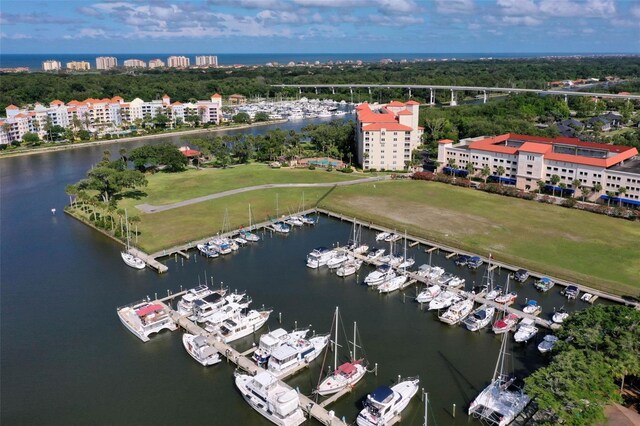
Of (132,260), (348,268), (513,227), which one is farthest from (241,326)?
(513,227)

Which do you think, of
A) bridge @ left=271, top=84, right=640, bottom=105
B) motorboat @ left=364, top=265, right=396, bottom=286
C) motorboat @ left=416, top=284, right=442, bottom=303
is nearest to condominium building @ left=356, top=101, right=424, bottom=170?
motorboat @ left=364, top=265, right=396, bottom=286

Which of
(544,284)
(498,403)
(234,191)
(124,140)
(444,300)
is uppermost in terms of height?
(124,140)

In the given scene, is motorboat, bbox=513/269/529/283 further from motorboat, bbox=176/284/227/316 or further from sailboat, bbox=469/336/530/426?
motorboat, bbox=176/284/227/316

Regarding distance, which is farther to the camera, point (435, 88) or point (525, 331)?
point (435, 88)

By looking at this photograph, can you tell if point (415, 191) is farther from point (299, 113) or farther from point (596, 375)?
point (299, 113)

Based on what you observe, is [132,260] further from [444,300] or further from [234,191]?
[444,300]

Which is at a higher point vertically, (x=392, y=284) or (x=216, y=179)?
(x=216, y=179)

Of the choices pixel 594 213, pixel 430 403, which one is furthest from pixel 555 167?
pixel 430 403
